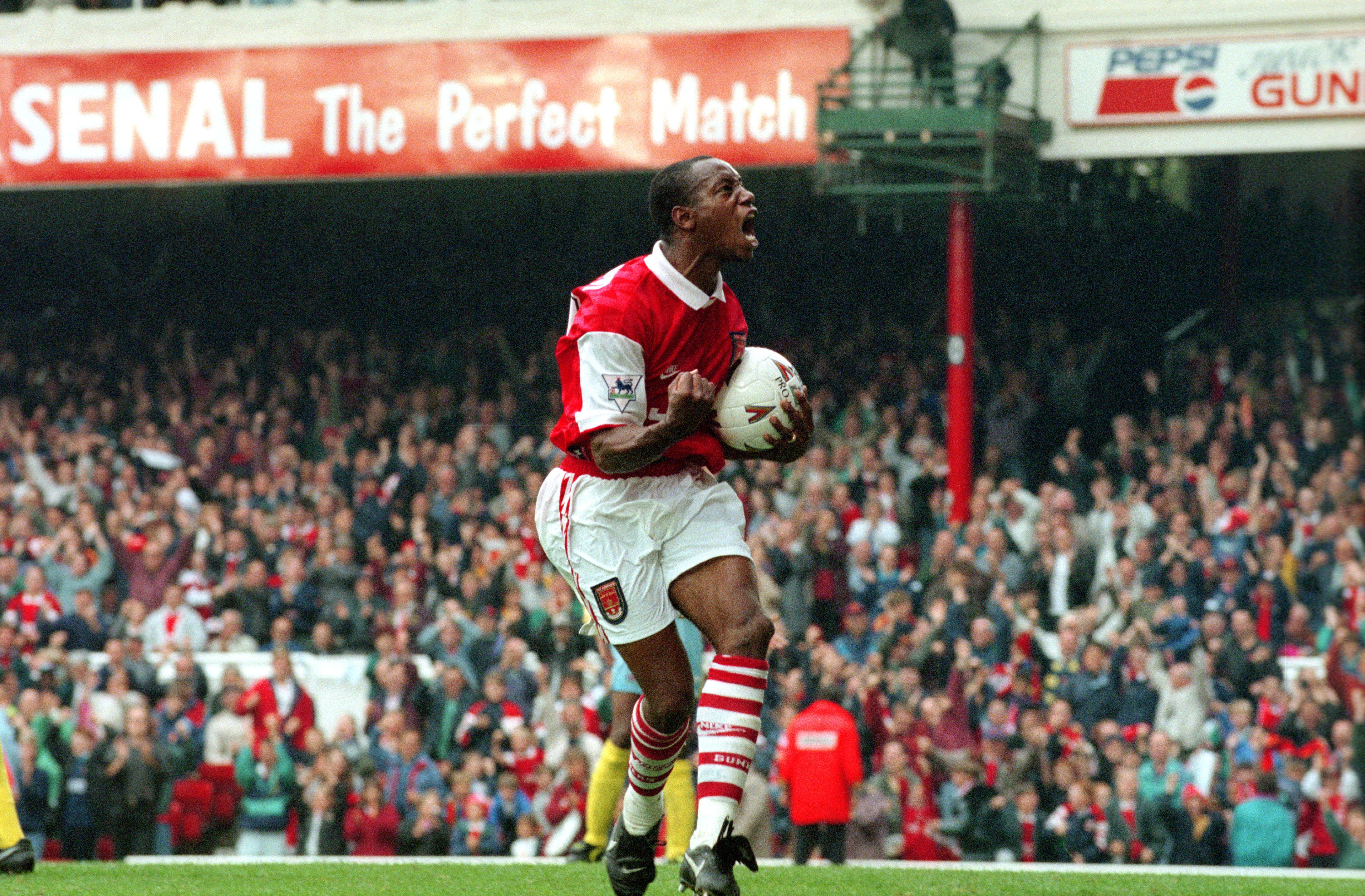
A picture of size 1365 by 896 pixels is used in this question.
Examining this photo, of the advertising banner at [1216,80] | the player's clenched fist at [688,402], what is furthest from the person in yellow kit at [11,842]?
the advertising banner at [1216,80]

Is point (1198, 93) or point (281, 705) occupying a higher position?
point (1198, 93)

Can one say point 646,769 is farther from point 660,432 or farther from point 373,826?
point 373,826

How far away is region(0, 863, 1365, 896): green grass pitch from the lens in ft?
22.1

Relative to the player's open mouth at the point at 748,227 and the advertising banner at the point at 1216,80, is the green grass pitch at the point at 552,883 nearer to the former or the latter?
the player's open mouth at the point at 748,227

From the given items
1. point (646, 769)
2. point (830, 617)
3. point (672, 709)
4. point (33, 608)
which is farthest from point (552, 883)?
point (33, 608)

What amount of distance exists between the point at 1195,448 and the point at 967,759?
4793 mm

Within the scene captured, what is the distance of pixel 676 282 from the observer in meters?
5.75

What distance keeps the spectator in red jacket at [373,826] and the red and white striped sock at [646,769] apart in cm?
716

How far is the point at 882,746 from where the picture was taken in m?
12.9

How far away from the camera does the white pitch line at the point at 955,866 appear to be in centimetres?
819

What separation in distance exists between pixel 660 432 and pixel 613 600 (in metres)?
0.59

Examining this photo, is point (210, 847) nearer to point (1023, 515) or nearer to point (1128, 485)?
point (1023, 515)

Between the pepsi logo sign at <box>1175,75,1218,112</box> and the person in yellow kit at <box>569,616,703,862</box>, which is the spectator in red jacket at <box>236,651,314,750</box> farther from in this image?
the pepsi logo sign at <box>1175,75,1218,112</box>

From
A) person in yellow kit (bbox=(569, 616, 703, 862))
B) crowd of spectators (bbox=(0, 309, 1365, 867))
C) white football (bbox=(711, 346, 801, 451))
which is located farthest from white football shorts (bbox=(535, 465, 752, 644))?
crowd of spectators (bbox=(0, 309, 1365, 867))
